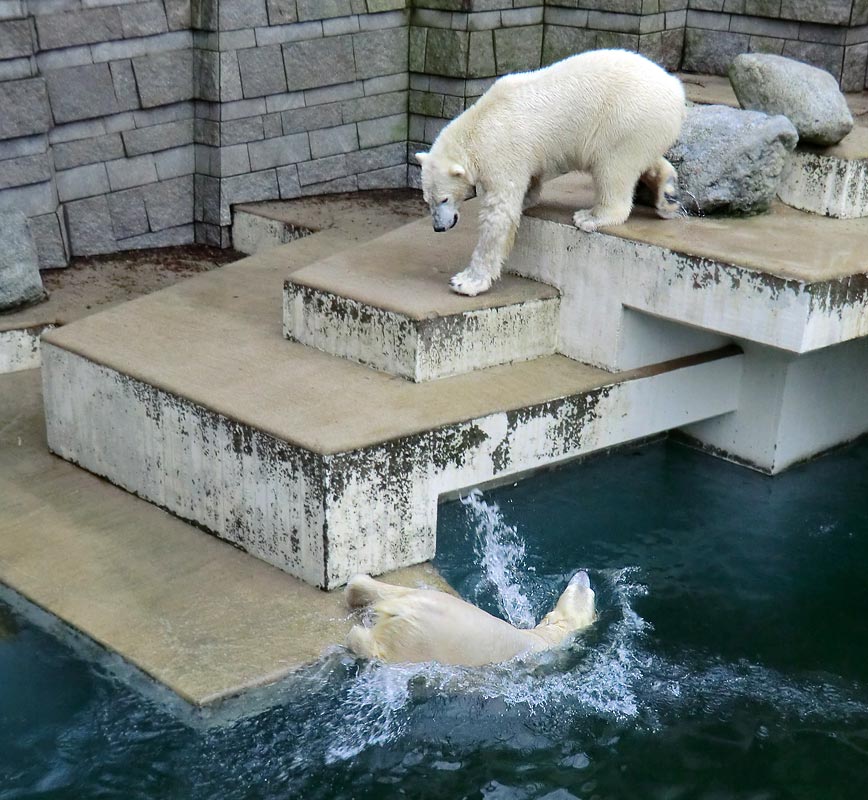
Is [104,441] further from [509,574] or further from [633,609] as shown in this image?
[633,609]

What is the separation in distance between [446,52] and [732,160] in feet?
10.7

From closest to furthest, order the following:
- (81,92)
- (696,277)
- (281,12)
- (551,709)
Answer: (551,709) < (696,277) < (81,92) < (281,12)

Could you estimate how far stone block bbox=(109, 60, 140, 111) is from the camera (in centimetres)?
Answer: 763

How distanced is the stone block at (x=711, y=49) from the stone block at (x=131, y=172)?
12.8 ft

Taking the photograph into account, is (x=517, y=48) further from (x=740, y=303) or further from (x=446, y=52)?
(x=740, y=303)

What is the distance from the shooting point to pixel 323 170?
873cm

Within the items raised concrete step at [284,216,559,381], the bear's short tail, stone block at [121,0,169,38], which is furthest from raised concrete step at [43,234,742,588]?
stone block at [121,0,169,38]

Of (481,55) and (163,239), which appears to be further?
(481,55)

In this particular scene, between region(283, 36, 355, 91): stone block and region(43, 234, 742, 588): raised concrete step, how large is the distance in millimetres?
2556

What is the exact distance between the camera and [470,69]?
8.63m

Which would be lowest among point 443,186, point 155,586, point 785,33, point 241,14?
point 155,586

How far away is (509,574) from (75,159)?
414 centimetres

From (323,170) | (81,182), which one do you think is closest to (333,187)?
(323,170)

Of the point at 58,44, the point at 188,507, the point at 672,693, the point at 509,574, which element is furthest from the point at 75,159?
the point at 672,693
